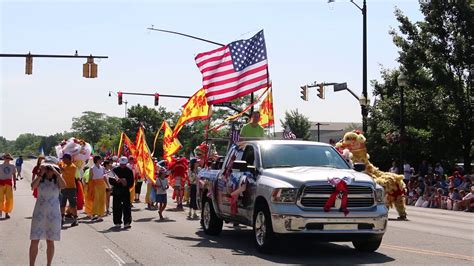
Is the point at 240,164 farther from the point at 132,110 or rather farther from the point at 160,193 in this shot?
the point at 132,110

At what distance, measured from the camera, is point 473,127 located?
91.6ft

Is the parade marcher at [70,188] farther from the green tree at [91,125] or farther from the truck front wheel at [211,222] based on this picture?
the green tree at [91,125]

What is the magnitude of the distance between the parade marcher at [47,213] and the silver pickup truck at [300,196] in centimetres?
311

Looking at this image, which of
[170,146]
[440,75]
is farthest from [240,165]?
[440,75]

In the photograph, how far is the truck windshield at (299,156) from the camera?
37.7 ft

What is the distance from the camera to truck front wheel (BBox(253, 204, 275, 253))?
1047cm

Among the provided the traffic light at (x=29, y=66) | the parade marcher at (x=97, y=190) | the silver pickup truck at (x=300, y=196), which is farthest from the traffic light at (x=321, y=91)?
the silver pickup truck at (x=300, y=196)

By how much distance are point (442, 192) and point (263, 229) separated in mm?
14859

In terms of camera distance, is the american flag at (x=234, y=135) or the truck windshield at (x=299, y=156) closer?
the truck windshield at (x=299, y=156)

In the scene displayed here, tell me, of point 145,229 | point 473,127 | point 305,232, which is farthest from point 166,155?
point 305,232

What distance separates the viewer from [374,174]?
16766 mm

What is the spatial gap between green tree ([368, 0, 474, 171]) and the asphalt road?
12.2 m

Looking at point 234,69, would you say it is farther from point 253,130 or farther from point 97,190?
point 97,190

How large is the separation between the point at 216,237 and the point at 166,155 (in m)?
12.7
